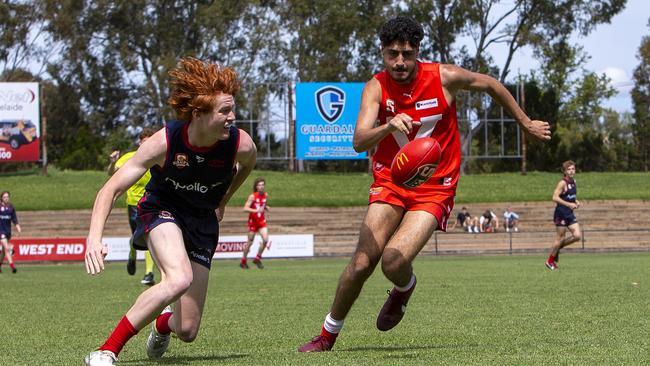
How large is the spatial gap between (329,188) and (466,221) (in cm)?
948

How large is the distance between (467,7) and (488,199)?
14.1 m

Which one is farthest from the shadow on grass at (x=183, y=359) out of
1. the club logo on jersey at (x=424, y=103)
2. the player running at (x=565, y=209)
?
the player running at (x=565, y=209)

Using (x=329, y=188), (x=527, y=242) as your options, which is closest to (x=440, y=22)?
(x=329, y=188)

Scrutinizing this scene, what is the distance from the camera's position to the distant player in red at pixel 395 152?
7285 millimetres

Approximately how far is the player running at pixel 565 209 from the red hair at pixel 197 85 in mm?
15446

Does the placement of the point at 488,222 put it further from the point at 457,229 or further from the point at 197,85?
the point at 197,85

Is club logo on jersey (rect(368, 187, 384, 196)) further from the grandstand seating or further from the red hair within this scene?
the grandstand seating

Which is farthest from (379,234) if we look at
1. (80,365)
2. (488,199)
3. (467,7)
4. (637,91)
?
(637,91)

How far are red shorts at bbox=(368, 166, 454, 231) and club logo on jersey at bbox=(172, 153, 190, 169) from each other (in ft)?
4.91

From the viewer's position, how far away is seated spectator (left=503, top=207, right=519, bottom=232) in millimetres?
40500

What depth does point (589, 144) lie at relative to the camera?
6556cm

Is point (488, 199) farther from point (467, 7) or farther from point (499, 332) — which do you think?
point (499, 332)

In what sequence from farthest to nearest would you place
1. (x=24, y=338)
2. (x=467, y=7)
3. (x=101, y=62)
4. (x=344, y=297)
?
(x=101, y=62)
(x=467, y=7)
(x=24, y=338)
(x=344, y=297)

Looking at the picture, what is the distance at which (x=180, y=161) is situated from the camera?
6.66 meters
